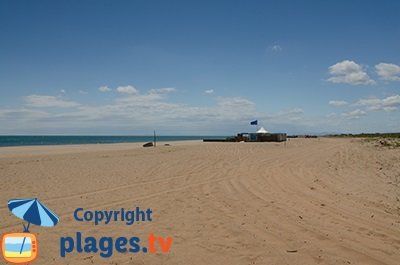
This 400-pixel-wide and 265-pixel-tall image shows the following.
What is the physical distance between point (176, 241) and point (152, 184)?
515 cm

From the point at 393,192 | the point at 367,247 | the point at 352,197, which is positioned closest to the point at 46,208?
the point at 367,247

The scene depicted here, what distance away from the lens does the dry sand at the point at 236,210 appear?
4516 mm

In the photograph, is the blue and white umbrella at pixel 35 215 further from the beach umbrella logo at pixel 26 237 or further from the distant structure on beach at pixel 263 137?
the distant structure on beach at pixel 263 137

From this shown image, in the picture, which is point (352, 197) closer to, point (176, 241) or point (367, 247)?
point (367, 247)

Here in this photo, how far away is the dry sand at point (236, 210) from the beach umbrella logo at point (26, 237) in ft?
0.44

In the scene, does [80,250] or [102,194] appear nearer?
[80,250]

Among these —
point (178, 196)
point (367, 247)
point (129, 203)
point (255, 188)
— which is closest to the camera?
point (367, 247)

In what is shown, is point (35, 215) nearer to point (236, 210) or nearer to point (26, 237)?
point (26, 237)

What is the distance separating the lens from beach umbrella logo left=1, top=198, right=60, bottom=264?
447cm

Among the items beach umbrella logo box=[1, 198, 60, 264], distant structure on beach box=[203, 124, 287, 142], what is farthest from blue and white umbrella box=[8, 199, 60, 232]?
distant structure on beach box=[203, 124, 287, 142]

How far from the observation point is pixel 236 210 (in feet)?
22.3

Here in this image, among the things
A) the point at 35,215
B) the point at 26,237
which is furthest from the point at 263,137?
the point at 26,237

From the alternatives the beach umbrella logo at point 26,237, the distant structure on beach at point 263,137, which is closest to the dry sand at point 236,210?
the beach umbrella logo at point 26,237

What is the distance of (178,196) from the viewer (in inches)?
328
